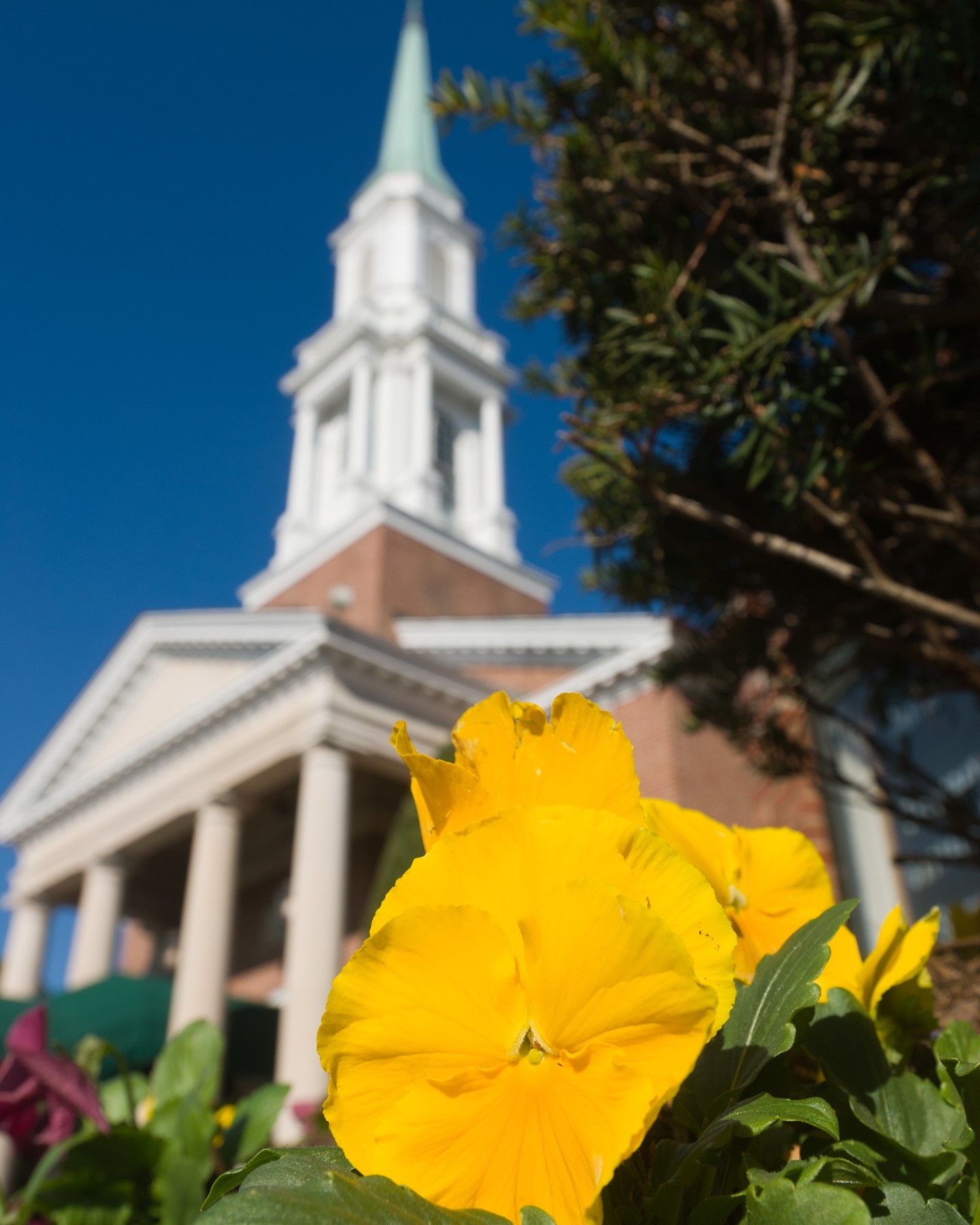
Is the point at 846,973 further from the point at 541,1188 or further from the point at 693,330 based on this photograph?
the point at 693,330

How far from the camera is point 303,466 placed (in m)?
25.8

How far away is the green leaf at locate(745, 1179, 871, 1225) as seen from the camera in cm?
56

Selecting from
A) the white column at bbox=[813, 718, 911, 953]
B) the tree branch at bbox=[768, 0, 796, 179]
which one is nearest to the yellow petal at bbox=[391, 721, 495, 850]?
the tree branch at bbox=[768, 0, 796, 179]

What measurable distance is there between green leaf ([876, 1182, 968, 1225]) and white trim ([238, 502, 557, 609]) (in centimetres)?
2080

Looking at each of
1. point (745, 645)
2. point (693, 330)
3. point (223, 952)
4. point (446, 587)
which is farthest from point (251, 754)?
point (693, 330)

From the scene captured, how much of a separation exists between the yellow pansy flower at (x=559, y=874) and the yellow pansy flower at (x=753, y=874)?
0.18 m

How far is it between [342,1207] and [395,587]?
20314mm

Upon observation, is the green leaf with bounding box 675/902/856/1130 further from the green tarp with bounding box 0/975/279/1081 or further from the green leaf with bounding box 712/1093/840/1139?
the green tarp with bounding box 0/975/279/1081

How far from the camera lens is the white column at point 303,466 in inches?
992

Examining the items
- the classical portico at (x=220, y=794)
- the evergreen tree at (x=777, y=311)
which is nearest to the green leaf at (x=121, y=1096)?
the evergreen tree at (x=777, y=311)

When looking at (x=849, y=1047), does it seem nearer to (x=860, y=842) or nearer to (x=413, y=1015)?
(x=413, y=1015)

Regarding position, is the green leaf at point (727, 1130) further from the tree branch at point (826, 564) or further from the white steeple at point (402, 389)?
the white steeple at point (402, 389)

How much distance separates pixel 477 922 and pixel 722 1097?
9.7 inches

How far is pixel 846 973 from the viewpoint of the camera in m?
0.90
